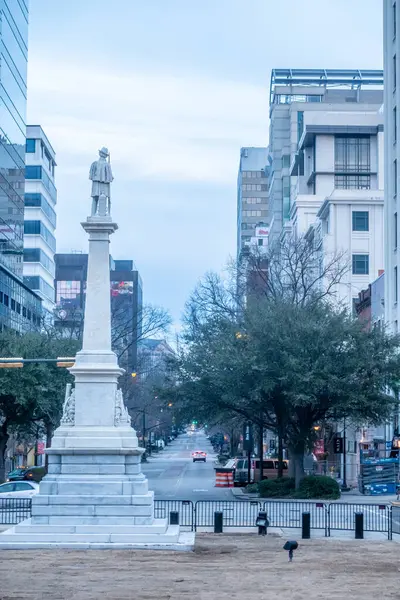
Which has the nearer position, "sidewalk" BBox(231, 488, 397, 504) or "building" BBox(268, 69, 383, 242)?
"sidewalk" BBox(231, 488, 397, 504)

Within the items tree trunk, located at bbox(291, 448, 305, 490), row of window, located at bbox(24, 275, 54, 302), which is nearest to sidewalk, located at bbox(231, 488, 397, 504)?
tree trunk, located at bbox(291, 448, 305, 490)

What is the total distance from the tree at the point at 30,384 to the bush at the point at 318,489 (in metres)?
16.8

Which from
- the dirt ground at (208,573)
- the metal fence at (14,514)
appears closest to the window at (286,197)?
the metal fence at (14,514)

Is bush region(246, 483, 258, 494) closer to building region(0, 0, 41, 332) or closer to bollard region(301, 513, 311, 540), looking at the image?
bollard region(301, 513, 311, 540)

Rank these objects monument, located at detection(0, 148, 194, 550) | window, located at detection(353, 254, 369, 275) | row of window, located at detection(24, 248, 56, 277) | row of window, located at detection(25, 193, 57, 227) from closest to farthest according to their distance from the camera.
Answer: monument, located at detection(0, 148, 194, 550) → window, located at detection(353, 254, 369, 275) → row of window, located at detection(25, 193, 57, 227) → row of window, located at detection(24, 248, 56, 277)

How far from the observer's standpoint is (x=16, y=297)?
290ft

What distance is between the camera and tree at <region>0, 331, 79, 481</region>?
58375mm

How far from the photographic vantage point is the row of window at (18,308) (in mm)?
82562

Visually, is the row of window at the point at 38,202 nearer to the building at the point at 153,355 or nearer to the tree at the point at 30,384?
the building at the point at 153,355

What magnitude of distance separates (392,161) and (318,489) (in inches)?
1053

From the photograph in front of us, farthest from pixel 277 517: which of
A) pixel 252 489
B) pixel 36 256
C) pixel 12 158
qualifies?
pixel 36 256

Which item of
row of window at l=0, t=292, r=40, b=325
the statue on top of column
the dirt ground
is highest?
row of window at l=0, t=292, r=40, b=325

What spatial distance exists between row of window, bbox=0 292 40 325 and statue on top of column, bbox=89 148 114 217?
50382mm

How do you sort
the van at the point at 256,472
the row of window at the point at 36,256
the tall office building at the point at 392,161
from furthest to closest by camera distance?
the row of window at the point at 36,256 → the tall office building at the point at 392,161 → the van at the point at 256,472
